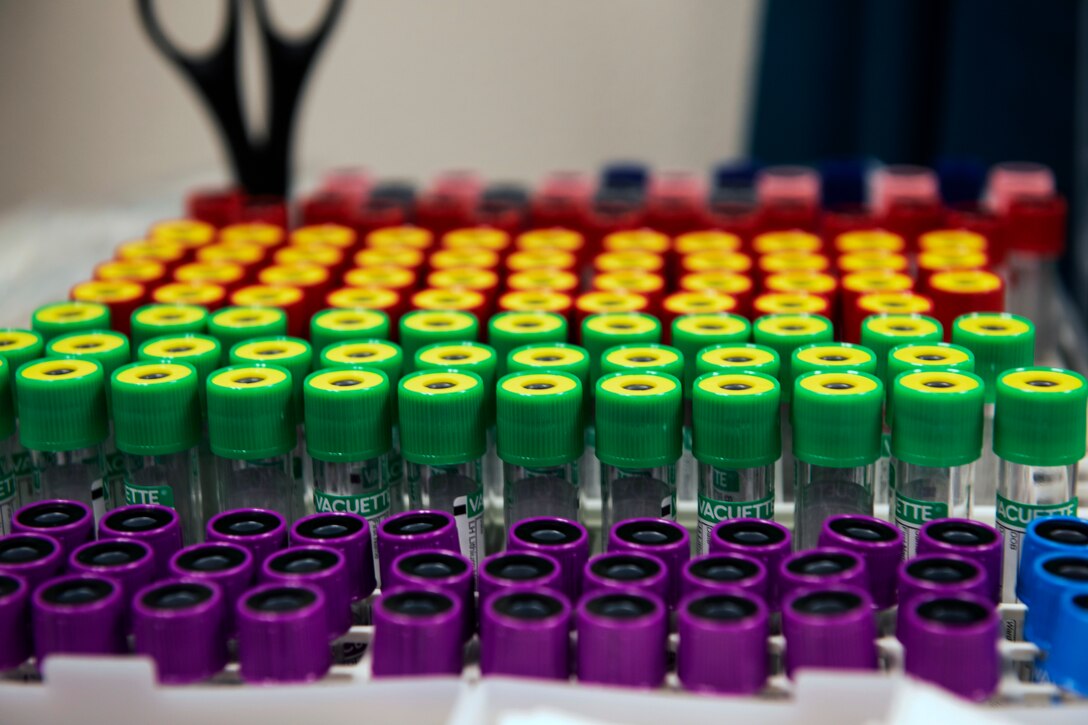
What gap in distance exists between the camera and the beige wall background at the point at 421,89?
215 centimetres

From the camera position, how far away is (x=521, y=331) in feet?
2.81

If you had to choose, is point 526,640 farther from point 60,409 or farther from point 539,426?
point 60,409

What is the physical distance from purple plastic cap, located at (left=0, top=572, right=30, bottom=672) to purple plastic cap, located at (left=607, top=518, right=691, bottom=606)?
0.29 metres

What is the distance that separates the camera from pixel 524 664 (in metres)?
0.57

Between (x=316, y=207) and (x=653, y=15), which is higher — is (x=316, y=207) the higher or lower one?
the lower one

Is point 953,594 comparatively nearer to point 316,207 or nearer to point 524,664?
point 524,664

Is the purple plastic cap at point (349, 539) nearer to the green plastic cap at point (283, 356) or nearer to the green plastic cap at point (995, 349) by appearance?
the green plastic cap at point (283, 356)

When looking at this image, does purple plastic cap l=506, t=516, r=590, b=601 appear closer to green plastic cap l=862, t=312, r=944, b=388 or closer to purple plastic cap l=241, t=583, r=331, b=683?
purple plastic cap l=241, t=583, r=331, b=683

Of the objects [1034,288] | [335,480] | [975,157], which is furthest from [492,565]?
[975,157]

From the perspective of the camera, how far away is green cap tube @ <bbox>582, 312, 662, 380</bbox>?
2.77 ft

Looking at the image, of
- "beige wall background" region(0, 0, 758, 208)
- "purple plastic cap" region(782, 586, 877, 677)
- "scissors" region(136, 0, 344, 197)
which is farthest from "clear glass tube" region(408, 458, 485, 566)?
"beige wall background" region(0, 0, 758, 208)

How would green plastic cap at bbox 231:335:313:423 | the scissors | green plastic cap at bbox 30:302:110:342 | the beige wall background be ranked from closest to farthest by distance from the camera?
1. green plastic cap at bbox 231:335:313:423
2. green plastic cap at bbox 30:302:110:342
3. the scissors
4. the beige wall background

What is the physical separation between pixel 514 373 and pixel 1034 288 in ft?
1.94

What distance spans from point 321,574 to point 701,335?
1.08 ft
